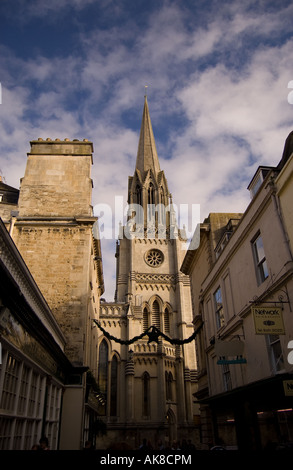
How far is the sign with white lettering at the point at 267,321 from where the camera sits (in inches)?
355

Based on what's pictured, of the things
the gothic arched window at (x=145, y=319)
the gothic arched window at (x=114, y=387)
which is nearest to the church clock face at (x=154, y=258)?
the gothic arched window at (x=145, y=319)

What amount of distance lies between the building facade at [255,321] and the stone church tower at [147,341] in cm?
1770

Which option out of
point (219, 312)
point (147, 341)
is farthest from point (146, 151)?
point (219, 312)

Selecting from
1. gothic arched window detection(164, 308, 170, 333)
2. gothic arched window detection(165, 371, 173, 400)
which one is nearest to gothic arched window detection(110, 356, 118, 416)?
gothic arched window detection(165, 371, 173, 400)

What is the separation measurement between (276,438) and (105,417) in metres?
30.5

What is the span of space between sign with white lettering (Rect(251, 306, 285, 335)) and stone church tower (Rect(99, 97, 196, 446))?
23.7 metres

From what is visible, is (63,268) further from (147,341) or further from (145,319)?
(145,319)

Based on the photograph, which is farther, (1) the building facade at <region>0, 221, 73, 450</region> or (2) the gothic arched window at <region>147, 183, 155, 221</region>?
(2) the gothic arched window at <region>147, 183, 155, 221</region>

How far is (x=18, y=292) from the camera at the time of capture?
699 centimetres

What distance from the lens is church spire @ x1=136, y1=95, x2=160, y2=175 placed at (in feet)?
199

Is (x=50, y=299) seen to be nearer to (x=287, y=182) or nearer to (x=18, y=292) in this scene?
(x=18, y=292)

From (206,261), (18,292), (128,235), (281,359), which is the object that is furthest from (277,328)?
(128,235)

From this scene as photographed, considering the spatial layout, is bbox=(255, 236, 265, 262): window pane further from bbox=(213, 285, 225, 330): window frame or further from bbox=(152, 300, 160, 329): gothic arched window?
bbox=(152, 300, 160, 329): gothic arched window

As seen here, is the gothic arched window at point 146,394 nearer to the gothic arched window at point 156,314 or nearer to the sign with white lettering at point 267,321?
the gothic arched window at point 156,314
